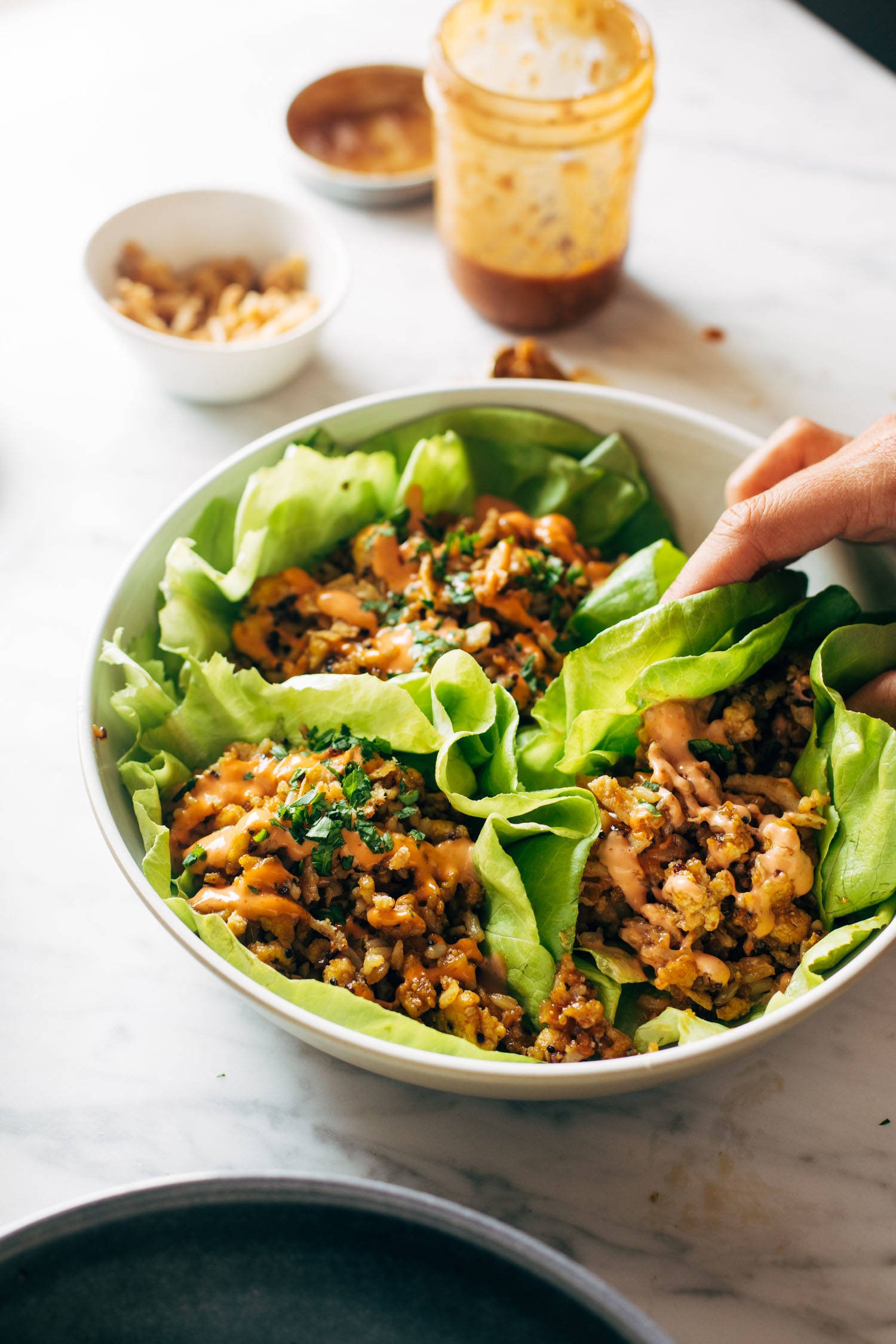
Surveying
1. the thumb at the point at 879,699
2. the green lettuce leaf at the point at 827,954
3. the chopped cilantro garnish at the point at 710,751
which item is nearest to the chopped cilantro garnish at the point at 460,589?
the chopped cilantro garnish at the point at 710,751

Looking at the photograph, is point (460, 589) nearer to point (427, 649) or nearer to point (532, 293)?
point (427, 649)

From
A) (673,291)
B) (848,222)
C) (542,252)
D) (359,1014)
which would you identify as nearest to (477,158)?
(542,252)

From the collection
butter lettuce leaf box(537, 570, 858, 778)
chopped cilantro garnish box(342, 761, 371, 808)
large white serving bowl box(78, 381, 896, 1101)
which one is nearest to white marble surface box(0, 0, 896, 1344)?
large white serving bowl box(78, 381, 896, 1101)

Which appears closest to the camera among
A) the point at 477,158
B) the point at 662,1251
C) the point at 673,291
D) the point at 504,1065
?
the point at 504,1065

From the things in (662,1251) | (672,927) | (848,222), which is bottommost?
(662,1251)

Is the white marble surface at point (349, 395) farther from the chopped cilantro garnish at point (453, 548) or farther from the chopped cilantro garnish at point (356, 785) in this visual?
the chopped cilantro garnish at point (453, 548)

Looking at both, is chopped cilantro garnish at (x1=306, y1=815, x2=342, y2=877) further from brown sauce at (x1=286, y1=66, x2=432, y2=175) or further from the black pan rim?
brown sauce at (x1=286, y1=66, x2=432, y2=175)

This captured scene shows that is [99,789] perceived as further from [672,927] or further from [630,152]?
[630,152]

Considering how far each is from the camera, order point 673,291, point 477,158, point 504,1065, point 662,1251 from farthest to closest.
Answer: point 673,291 → point 477,158 → point 662,1251 → point 504,1065
